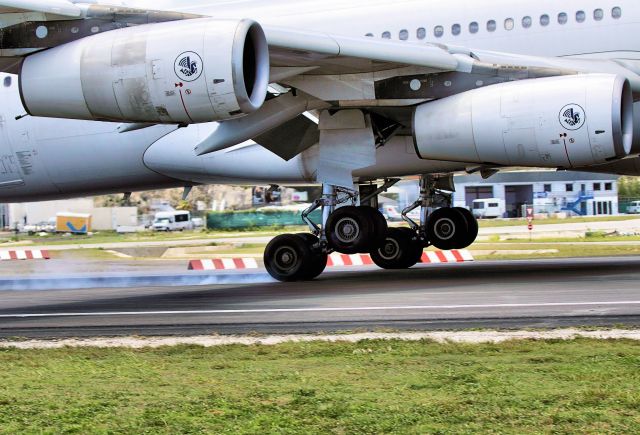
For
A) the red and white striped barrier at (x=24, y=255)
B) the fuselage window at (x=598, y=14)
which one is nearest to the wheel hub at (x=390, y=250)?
the fuselage window at (x=598, y=14)

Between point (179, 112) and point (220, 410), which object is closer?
point (220, 410)

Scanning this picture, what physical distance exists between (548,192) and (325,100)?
61562 mm

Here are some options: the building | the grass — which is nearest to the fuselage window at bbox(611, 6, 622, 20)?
the grass

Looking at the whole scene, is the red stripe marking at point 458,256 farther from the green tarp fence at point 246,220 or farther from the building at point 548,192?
the building at point 548,192

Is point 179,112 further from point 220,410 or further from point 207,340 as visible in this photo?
point 220,410

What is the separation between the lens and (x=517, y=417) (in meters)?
5.64

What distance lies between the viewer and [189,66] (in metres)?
12.1

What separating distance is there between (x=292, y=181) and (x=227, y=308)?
19.5ft

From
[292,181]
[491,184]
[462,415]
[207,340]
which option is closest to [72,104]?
[207,340]

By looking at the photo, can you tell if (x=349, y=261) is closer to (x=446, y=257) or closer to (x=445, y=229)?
(x=446, y=257)

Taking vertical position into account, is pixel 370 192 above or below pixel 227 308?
above

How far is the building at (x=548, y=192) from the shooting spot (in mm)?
68250

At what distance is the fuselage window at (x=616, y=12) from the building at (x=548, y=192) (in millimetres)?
47713

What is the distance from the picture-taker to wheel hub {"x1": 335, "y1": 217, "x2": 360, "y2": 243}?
15664mm
